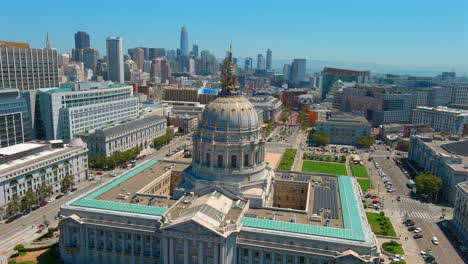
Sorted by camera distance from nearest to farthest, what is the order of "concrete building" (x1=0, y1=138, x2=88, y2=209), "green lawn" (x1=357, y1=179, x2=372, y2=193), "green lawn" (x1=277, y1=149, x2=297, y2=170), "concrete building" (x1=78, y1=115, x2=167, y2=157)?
"concrete building" (x1=0, y1=138, x2=88, y2=209) → "green lawn" (x1=357, y1=179, x2=372, y2=193) → "concrete building" (x1=78, y1=115, x2=167, y2=157) → "green lawn" (x1=277, y1=149, x2=297, y2=170)

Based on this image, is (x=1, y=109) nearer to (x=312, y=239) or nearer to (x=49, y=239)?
(x=49, y=239)

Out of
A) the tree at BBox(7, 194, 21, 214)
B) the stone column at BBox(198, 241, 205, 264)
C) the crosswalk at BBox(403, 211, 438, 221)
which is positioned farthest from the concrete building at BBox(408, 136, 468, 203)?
the tree at BBox(7, 194, 21, 214)

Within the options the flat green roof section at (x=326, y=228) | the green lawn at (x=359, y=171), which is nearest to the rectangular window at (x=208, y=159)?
the flat green roof section at (x=326, y=228)

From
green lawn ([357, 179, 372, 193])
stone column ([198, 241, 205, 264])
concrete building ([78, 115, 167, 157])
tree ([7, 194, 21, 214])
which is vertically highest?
concrete building ([78, 115, 167, 157])

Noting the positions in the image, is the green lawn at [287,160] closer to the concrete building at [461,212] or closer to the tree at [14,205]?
the concrete building at [461,212]

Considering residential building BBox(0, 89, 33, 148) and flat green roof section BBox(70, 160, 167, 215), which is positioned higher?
residential building BBox(0, 89, 33, 148)

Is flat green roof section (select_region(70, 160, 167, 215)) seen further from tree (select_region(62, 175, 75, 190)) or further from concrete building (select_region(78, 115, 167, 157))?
concrete building (select_region(78, 115, 167, 157))

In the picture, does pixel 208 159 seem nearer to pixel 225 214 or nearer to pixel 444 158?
pixel 225 214
